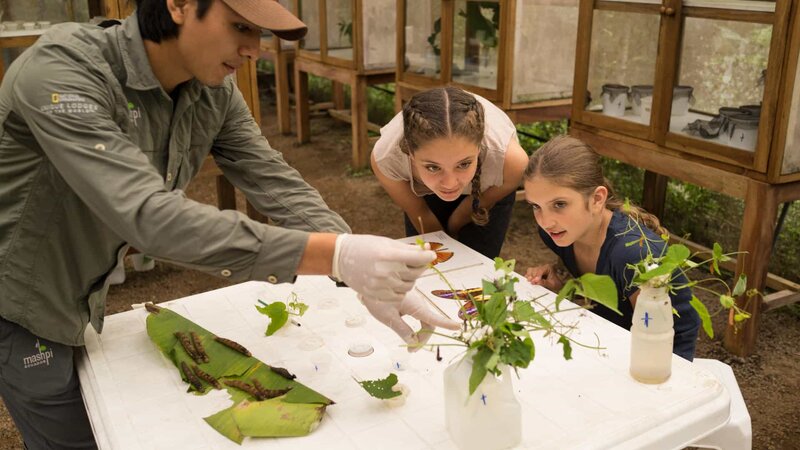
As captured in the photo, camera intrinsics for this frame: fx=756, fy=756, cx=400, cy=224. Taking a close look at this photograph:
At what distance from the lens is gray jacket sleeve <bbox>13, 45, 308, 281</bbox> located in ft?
3.89

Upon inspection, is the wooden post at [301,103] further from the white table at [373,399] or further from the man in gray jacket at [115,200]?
the white table at [373,399]

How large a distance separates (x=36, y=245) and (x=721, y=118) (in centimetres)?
231

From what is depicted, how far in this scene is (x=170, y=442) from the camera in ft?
3.89

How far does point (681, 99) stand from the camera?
9.39 feet

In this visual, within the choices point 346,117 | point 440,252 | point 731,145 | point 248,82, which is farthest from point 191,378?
point 346,117

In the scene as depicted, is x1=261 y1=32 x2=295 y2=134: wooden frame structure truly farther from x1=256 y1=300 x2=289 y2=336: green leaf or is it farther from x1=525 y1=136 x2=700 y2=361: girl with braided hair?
x1=256 y1=300 x2=289 y2=336: green leaf

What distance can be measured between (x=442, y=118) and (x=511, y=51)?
5.69 ft

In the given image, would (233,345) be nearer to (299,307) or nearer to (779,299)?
(299,307)

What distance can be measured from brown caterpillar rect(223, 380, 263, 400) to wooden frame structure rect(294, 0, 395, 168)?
381 cm

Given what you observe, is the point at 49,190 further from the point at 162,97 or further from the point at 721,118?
the point at 721,118

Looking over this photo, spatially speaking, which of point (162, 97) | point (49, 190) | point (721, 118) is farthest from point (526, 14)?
point (49, 190)

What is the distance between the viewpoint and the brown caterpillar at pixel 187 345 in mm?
1427

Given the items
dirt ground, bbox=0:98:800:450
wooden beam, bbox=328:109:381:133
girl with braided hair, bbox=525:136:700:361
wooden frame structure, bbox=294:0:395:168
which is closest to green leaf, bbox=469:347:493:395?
girl with braided hair, bbox=525:136:700:361

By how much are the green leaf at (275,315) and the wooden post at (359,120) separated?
142 inches
